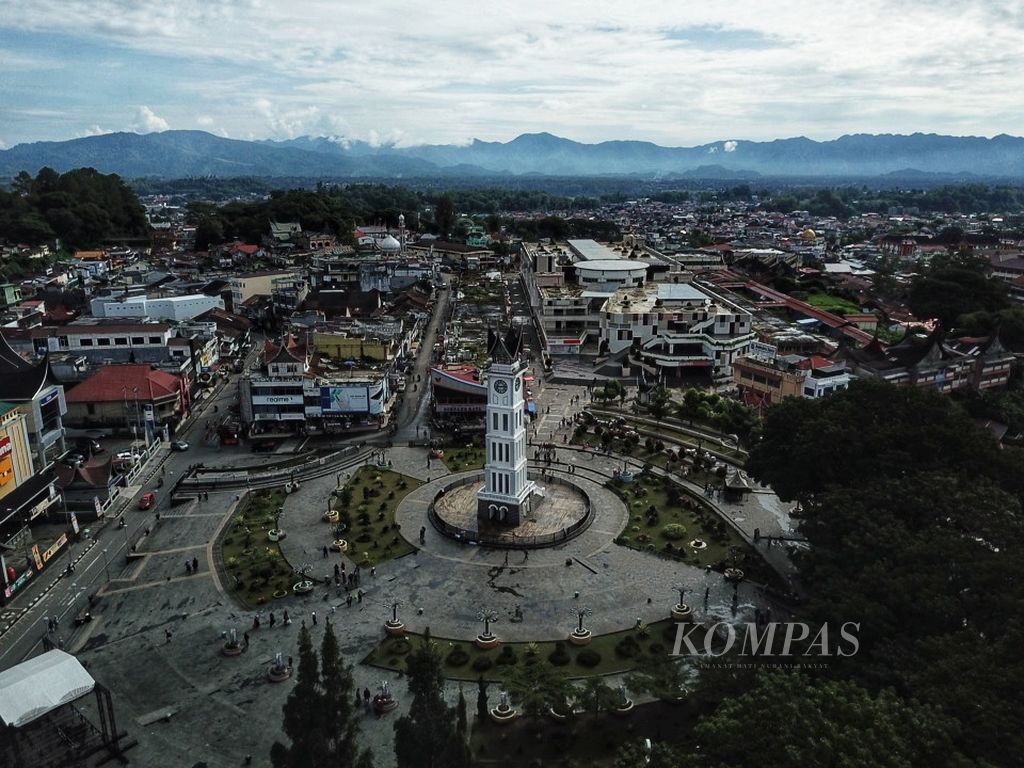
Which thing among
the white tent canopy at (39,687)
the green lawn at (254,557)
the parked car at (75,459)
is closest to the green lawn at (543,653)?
the green lawn at (254,557)

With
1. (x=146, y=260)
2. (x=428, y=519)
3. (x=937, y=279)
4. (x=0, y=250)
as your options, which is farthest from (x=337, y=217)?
(x=428, y=519)

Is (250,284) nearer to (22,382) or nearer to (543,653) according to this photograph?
(22,382)

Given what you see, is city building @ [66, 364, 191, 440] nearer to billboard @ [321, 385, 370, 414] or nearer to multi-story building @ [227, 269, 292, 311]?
billboard @ [321, 385, 370, 414]

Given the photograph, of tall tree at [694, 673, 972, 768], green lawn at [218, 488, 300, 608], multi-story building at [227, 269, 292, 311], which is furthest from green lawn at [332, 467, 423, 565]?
multi-story building at [227, 269, 292, 311]

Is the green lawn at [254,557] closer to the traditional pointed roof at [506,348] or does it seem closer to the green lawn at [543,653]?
the green lawn at [543,653]

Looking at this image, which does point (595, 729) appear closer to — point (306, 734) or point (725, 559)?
point (306, 734)

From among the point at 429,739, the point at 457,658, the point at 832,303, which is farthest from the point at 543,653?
the point at 832,303
